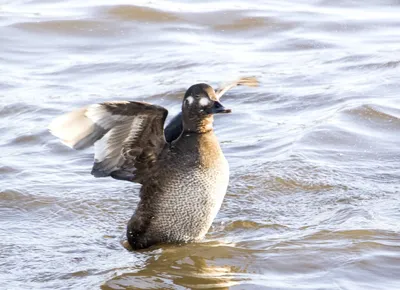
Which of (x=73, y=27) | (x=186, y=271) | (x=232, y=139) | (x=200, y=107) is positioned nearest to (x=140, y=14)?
(x=73, y=27)

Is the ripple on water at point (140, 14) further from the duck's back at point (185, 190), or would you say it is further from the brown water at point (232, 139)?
the duck's back at point (185, 190)

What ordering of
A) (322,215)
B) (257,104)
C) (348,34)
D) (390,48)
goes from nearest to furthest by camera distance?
(322,215), (257,104), (390,48), (348,34)

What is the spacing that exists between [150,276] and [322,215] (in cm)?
166

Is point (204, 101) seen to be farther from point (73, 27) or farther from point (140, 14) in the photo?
point (140, 14)

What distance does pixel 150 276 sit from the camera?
22.8 feet

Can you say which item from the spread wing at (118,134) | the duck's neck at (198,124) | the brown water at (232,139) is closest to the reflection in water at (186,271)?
the brown water at (232,139)

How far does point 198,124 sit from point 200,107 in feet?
0.49

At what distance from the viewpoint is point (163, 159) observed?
7156 mm

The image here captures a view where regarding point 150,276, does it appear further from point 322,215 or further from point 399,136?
point 399,136

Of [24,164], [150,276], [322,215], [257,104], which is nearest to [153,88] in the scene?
[257,104]

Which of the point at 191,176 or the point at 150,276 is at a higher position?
the point at 191,176

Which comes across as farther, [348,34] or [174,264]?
[348,34]

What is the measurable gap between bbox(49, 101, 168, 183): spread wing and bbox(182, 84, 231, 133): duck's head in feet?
0.71

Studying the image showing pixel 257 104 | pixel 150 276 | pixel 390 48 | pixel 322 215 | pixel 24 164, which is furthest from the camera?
pixel 390 48
